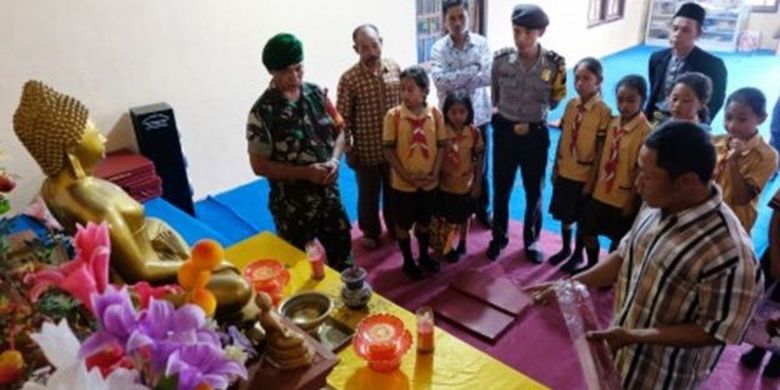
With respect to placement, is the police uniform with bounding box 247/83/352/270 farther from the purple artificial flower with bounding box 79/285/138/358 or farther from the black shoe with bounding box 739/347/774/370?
the black shoe with bounding box 739/347/774/370

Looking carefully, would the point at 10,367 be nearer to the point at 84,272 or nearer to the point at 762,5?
the point at 84,272

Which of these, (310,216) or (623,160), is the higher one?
(623,160)

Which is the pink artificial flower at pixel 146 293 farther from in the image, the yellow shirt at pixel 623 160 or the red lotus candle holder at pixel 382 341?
the yellow shirt at pixel 623 160

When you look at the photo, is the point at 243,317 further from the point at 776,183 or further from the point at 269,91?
the point at 776,183

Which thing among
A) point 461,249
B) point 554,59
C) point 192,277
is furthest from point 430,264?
point 192,277

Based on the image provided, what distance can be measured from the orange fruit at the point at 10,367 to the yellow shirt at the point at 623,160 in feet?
7.91

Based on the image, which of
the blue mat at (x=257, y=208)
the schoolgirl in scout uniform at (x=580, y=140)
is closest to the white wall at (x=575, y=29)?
the blue mat at (x=257, y=208)

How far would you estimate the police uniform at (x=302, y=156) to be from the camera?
218cm

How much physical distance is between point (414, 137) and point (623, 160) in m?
0.99

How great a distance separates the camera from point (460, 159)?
9.22 feet

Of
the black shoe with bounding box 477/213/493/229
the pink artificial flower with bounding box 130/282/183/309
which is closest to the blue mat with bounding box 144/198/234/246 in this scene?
the black shoe with bounding box 477/213/493/229

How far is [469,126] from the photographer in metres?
2.80

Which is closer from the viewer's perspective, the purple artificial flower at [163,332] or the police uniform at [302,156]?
the purple artificial flower at [163,332]

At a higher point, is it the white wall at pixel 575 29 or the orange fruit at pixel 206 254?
the orange fruit at pixel 206 254
